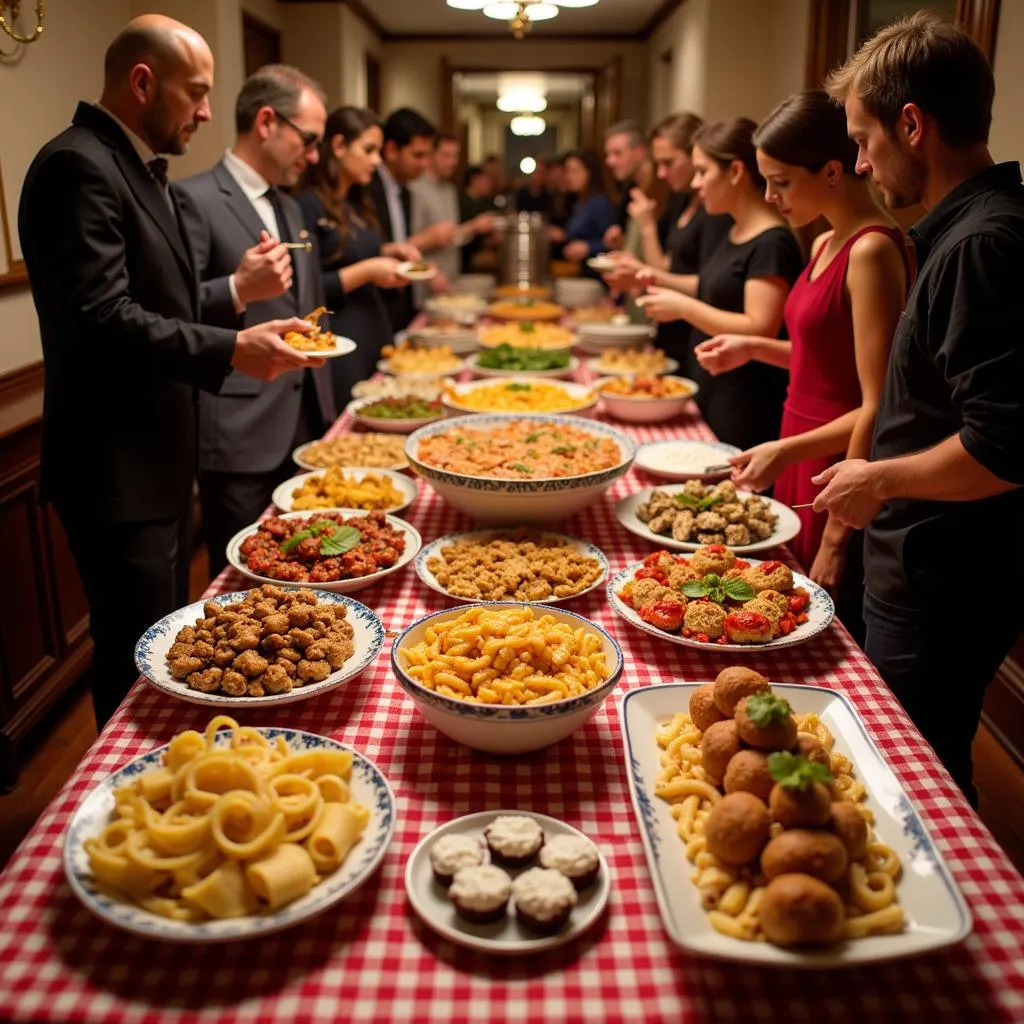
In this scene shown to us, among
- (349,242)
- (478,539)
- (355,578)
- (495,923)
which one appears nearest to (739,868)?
(495,923)

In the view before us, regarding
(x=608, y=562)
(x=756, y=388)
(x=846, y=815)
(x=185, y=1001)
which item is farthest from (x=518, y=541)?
(x=756, y=388)

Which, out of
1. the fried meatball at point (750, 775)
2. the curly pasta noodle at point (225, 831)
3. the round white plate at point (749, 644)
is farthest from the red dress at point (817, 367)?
the curly pasta noodle at point (225, 831)

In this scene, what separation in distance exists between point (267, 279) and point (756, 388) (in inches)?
62.9

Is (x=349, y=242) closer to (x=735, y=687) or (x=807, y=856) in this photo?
(x=735, y=687)

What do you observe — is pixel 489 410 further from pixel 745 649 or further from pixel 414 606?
pixel 745 649

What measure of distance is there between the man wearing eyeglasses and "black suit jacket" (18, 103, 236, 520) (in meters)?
0.61

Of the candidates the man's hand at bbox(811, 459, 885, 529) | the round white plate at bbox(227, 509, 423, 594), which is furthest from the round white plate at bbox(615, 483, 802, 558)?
the round white plate at bbox(227, 509, 423, 594)

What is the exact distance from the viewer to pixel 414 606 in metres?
1.73

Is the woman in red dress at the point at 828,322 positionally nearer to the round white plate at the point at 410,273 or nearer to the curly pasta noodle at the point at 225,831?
A: the curly pasta noodle at the point at 225,831

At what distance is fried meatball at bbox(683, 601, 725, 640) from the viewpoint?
1.52 metres

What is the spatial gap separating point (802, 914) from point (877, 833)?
0.79 ft

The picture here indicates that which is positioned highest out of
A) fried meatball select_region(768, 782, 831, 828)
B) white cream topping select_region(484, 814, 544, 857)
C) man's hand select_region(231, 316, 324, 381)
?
man's hand select_region(231, 316, 324, 381)

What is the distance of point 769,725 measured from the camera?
105cm

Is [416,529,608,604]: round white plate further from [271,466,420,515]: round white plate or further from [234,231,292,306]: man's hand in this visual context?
[234,231,292,306]: man's hand
